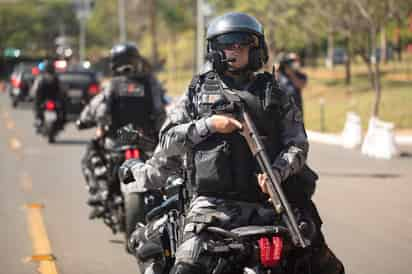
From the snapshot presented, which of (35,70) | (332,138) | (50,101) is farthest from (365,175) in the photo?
(35,70)

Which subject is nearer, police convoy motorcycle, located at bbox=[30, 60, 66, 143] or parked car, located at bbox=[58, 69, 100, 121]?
police convoy motorcycle, located at bbox=[30, 60, 66, 143]

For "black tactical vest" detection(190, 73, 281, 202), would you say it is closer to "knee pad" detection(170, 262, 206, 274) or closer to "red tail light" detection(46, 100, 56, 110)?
"knee pad" detection(170, 262, 206, 274)

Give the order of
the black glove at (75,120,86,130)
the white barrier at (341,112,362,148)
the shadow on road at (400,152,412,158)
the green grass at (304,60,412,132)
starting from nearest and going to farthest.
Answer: the black glove at (75,120,86,130), the shadow on road at (400,152,412,158), the white barrier at (341,112,362,148), the green grass at (304,60,412,132)

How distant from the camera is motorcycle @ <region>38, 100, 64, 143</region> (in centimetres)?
2220

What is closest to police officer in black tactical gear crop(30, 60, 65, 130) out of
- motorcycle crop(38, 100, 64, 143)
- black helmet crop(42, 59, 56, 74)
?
black helmet crop(42, 59, 56, 74)

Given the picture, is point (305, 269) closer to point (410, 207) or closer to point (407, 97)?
point (410, 207)

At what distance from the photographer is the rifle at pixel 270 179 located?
479 cm

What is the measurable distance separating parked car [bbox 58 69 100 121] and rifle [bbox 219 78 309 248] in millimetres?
23901

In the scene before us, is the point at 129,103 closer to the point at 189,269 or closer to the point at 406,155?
the point at 189,269

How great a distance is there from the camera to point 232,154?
5.14m

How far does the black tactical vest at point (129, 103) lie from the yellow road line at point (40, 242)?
1.37 meters

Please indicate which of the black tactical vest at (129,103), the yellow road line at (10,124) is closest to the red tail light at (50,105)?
the yellow road line at (10,124)

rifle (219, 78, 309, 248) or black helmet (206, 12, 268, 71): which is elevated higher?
black helmet (206, 12, 268, 71)

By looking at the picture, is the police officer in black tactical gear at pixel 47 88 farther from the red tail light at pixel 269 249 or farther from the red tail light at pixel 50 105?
the red tail light at pixel 269 249
